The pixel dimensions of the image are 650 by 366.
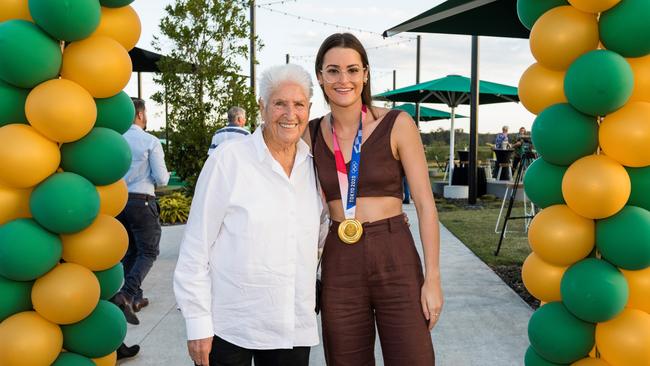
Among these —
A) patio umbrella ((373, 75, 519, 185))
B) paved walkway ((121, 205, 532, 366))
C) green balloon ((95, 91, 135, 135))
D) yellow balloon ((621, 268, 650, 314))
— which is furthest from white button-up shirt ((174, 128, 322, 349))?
patio umbrella ((373, 75, 519, 185))

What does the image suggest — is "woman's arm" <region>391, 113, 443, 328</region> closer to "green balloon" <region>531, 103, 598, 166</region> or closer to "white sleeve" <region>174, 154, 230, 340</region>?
"green balloon" <region>531, 103, 598, 166</region>

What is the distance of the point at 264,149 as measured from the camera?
2314 millimetres

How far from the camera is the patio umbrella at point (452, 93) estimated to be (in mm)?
14477

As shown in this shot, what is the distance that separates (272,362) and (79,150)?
125 centimetres

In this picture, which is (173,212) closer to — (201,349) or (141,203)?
(141,203)

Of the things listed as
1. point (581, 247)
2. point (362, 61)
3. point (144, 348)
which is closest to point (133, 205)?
point (144, 348)

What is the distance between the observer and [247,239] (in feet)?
7.36

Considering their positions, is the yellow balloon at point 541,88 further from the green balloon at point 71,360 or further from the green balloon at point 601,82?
the green balloon at point 71,360

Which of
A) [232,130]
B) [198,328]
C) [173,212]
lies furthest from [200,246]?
[173,212]

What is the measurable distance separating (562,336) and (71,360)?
2.11 m

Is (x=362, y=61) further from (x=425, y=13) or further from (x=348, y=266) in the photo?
(x=425, y=13)

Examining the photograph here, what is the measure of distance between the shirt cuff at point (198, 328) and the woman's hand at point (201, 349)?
17mm

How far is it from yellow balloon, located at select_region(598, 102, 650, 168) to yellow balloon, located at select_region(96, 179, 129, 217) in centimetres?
217

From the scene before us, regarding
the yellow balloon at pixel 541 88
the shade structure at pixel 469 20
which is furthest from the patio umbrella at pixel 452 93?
the yellow balloon at pixel 541 88
